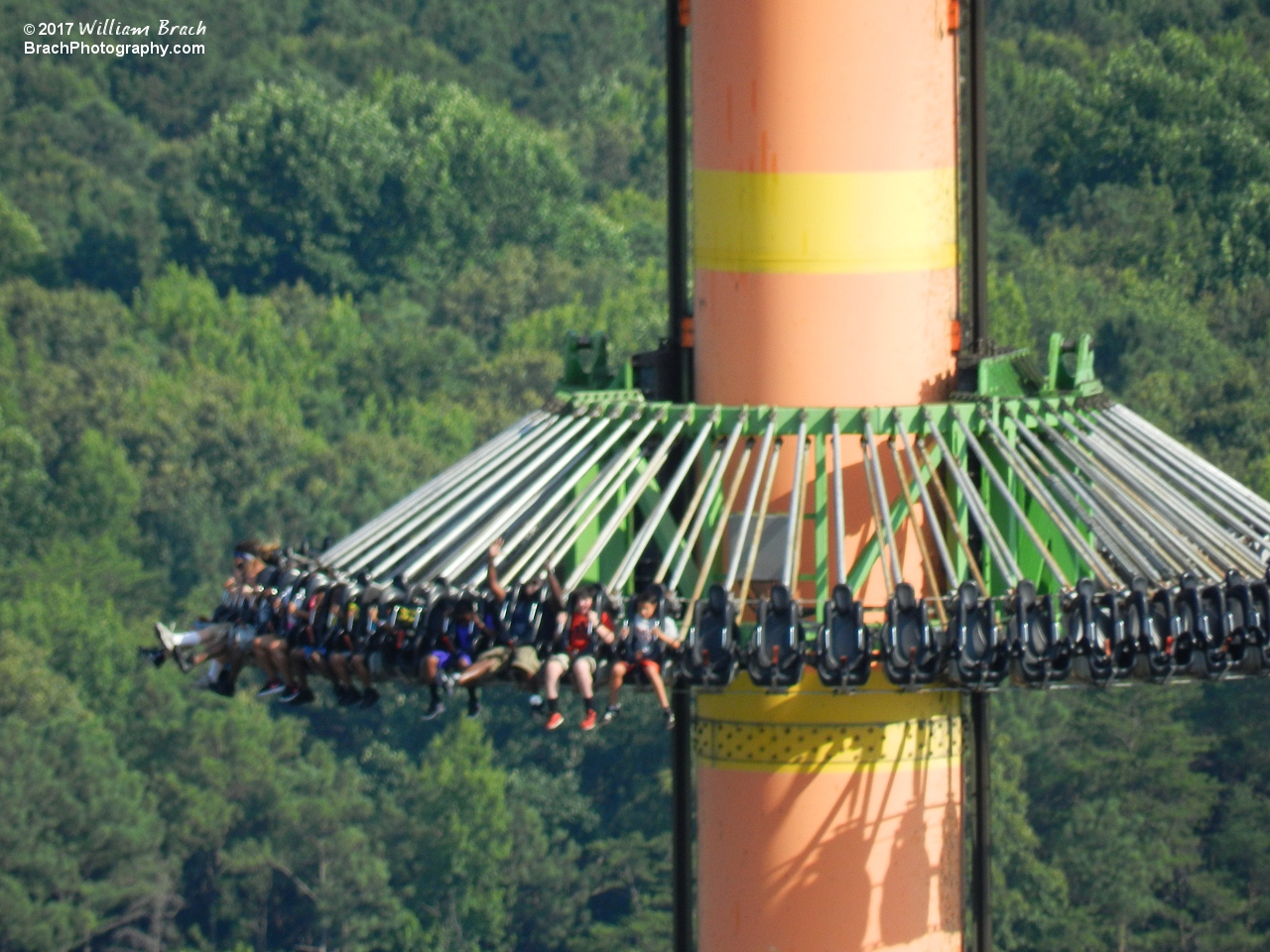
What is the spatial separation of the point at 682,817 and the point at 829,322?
3.98 m

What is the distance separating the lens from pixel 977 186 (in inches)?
1032

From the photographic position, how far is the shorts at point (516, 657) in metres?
24.3

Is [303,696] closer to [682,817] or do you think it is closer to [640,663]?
[682,817]

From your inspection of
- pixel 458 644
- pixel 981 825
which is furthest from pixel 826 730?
pixel 458 644

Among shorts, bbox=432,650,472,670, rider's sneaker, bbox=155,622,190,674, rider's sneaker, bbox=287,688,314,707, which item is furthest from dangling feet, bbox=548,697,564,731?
rider's sneaker, bbox=155,622,190,674

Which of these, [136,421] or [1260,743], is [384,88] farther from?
[1260,743]

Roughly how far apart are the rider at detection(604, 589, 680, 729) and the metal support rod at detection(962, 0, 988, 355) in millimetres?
3542

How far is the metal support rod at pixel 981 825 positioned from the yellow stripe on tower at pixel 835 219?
337 centimetres

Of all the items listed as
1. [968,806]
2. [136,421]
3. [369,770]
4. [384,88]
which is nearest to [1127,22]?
[384,88]

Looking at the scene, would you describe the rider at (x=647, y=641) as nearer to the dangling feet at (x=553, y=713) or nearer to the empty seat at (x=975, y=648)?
the dangling feet at (x=553, y=713)

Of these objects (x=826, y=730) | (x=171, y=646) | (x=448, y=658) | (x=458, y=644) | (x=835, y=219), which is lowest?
(x=826, y=730)

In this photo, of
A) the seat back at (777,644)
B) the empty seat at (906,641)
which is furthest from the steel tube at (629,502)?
the empty seat at (906,641)

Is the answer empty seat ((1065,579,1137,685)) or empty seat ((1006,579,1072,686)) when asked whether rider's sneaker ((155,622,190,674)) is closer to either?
empty seat ((1006,579,1072,686))

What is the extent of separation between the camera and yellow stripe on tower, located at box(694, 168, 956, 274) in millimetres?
25406
